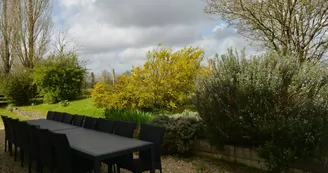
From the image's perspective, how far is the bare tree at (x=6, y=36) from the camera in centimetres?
1825

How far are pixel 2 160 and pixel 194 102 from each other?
3939 millimetres

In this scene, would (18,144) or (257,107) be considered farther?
(18,144)

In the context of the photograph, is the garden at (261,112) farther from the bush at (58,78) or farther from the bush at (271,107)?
the bush at (58,78)

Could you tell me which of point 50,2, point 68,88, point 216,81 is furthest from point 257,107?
point 50,2

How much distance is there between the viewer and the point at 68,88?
12.9 metres

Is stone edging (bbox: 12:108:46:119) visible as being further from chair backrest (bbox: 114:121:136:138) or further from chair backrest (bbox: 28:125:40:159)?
chair backrest (bbox: 114:121:136:138)

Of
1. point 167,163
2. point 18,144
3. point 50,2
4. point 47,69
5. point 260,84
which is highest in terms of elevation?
point 50,2

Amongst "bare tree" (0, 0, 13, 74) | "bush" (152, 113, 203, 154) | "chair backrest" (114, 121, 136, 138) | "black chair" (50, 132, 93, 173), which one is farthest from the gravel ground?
"bare tree" (0, 0, 13, 74)

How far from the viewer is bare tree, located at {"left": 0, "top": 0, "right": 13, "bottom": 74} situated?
1825cm

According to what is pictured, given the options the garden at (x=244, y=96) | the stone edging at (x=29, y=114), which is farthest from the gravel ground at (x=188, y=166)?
the stone edging at (x=29, y=114)

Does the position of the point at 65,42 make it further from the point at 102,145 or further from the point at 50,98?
the point at 102,145

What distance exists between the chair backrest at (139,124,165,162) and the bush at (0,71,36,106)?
13.2m

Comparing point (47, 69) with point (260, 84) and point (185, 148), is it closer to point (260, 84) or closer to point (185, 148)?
point (185, 148)

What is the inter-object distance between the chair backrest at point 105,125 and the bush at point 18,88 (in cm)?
1209
